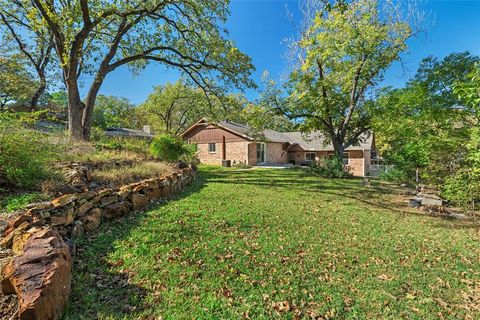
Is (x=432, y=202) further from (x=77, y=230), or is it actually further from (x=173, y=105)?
(x=173, y=105)

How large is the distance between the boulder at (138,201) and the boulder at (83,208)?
1.05 metres

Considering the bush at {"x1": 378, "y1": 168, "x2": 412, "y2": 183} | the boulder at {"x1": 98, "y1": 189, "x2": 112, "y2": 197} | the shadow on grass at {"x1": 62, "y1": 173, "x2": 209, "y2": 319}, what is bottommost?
the shadow on grass at {"x1": 62, "y1": 173, "x2": 209, "y2": 319}

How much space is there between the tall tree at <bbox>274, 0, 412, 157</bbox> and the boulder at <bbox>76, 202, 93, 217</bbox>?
12.7 meters

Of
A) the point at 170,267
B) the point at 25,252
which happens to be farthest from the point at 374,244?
the point at 25,252

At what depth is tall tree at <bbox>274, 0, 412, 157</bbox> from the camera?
12.2m

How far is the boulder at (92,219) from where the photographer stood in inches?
149

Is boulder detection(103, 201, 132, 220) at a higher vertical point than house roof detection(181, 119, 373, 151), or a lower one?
lower

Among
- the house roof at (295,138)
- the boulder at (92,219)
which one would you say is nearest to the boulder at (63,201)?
the boulder at (92,219)

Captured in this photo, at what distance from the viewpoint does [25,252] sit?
2.32 metres

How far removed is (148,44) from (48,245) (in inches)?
506

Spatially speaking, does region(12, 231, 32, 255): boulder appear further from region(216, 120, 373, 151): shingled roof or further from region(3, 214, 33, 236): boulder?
region(216, 120, 373, 151): shingled roof

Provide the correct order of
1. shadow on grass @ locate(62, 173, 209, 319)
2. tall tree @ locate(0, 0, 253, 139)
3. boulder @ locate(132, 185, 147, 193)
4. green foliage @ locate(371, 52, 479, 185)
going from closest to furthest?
shadow on grass @ locate(62, 173, 209, 319) → boulder @ locate(132, 185, 147, 193) → green foliage @ locate(371, 52, 479, 185) → tall tree @ locate(0, 0, 253, 139)

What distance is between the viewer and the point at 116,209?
175 inches

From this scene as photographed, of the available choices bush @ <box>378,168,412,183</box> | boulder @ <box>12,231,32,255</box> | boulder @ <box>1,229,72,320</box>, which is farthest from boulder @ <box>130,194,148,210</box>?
bush @ <box>378,168,412,183</box>
